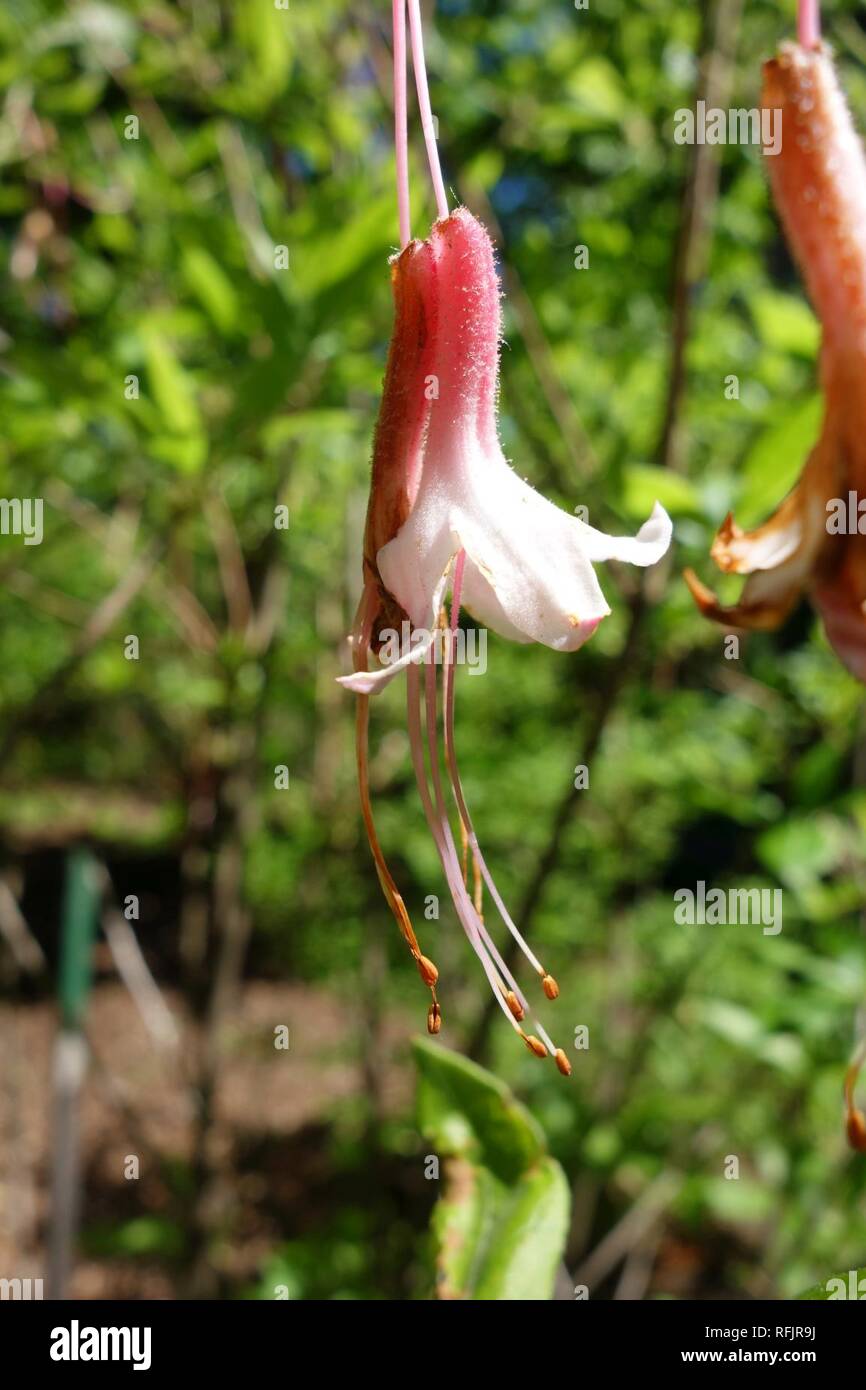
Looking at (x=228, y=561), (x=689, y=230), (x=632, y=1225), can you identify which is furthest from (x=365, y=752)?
(x=632, y=1225)

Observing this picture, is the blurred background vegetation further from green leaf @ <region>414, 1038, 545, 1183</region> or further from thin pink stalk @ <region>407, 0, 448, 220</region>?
thin pink stalk @ <region>407, 0, 448, 220</region>

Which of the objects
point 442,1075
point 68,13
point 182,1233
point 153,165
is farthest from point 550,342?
Answer: point 182,1233

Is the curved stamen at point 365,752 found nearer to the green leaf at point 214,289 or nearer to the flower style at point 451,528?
the flower style at point 451,528

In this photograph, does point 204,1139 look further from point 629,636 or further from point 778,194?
point 778,194

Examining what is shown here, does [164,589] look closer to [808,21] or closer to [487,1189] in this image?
[487,1189]
